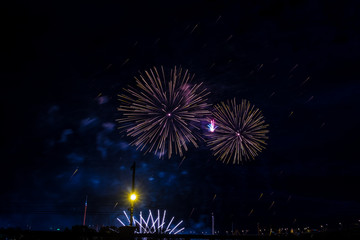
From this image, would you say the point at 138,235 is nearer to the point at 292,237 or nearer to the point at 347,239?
the point at 292,237

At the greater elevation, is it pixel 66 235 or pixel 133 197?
pixel 133 197

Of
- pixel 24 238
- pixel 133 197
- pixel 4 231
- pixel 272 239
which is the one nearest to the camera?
pixel 272 239

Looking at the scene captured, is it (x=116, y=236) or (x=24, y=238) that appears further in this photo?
(x=24, y=238)

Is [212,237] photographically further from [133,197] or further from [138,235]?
[133,197]

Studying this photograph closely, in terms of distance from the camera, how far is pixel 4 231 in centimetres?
763

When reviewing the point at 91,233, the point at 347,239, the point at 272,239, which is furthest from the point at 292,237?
the point at 91,233

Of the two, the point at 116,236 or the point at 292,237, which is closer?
the point at 292,237

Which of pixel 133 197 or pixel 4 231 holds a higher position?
pixel 133 197

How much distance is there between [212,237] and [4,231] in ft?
19.6

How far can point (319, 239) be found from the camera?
718 centimetres

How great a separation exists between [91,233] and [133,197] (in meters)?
6.85

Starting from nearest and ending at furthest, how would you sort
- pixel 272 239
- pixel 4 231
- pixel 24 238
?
pixel 272 239
pixel 4 231
pixel 24 238

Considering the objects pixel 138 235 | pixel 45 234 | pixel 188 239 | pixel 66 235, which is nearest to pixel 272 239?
pixel 188 239

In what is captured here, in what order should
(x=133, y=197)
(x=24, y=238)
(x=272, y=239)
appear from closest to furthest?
1. (x=272, y=239)
2. (x=24, y=238)
3. (x=133, y=197)
